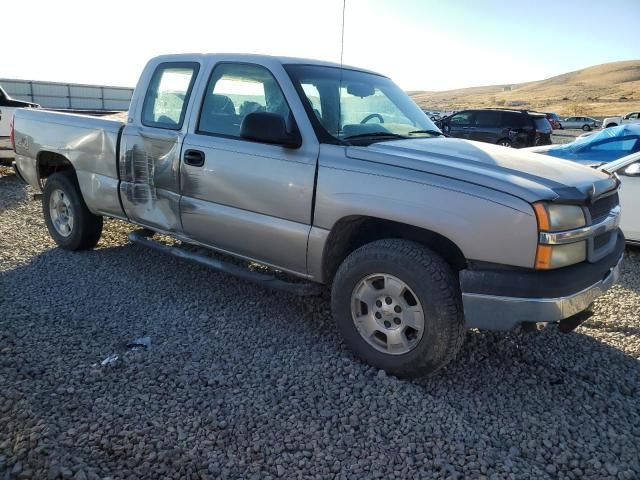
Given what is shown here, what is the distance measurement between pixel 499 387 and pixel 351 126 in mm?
2030

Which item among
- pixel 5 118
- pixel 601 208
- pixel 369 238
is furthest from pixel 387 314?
pixel 5 118

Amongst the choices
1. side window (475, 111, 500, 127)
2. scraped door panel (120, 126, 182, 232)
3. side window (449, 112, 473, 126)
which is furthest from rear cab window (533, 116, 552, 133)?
scraped door panel (120, 126, 182, 232)

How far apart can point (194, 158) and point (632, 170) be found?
194 inches

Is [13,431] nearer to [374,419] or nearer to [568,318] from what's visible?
[374,419]

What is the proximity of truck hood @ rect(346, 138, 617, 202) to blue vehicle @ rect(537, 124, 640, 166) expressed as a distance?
3399 millimetres

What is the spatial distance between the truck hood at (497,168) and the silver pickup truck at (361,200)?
14 mm

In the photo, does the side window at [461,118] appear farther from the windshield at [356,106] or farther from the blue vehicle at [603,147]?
the windshield at [356,106]

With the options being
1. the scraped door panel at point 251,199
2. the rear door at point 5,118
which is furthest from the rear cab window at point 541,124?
the scraped door panel at point 251,199

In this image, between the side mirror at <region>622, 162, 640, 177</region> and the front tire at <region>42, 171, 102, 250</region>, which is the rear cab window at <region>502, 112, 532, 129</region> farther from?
the front tire at <region>42, 171, 102, 250</region>

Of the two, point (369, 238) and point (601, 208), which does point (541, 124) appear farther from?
point (369, 238)

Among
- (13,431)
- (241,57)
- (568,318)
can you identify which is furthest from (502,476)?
(241,57)

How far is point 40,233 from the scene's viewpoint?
6.50 meters

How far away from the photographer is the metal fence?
22516 mm

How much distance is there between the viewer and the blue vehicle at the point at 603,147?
6891 mm
